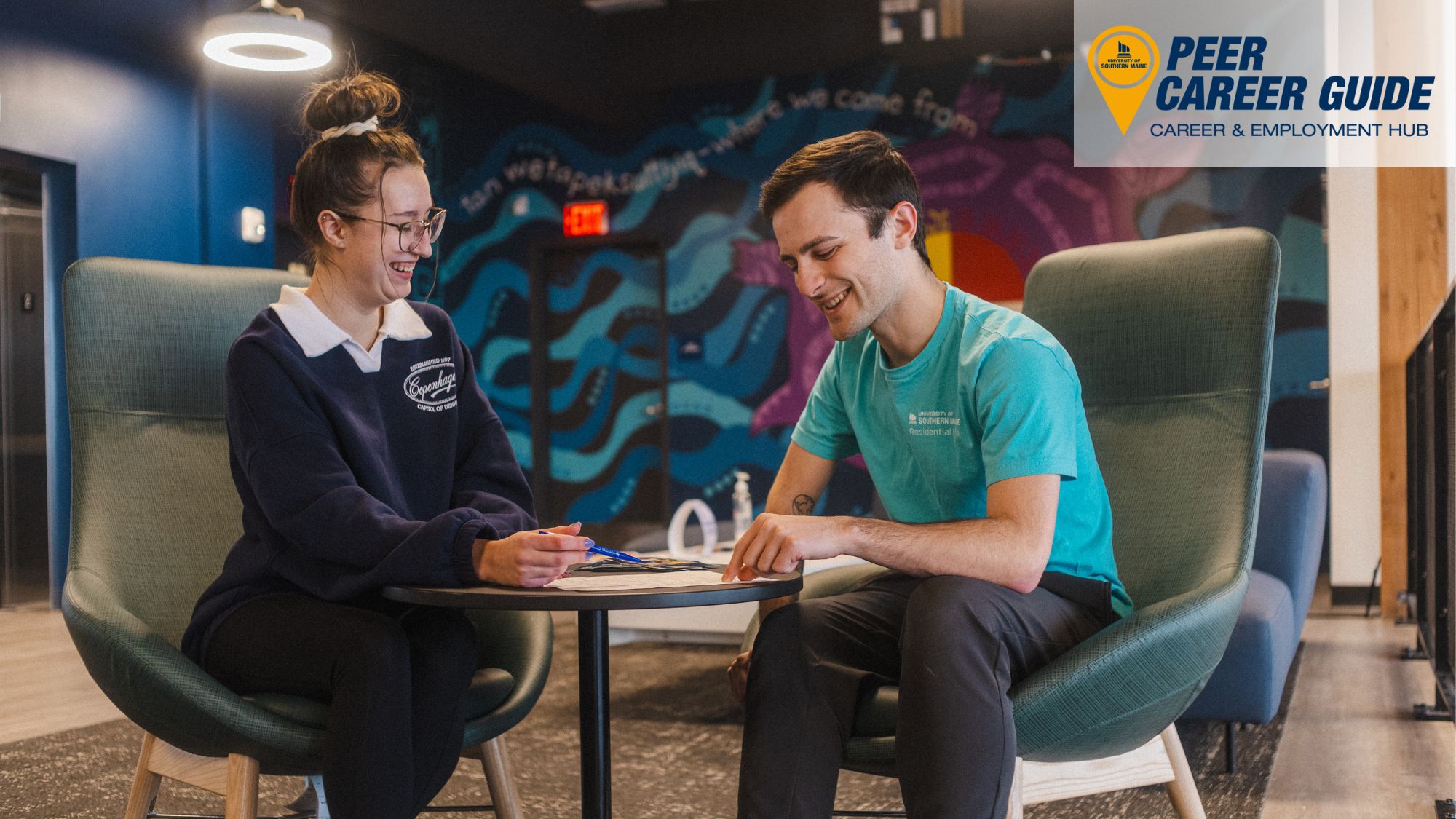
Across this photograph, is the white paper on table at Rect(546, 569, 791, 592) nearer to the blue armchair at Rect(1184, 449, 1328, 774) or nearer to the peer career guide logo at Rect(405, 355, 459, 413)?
the peer career guide logo at Rect(405, 355, 459, 413)

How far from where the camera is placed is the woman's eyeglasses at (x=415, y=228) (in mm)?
1730

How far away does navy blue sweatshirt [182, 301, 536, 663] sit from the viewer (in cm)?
147

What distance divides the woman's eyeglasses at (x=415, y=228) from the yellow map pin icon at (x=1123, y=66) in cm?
396

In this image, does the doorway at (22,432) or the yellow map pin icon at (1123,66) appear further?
the doorway at (22,432)

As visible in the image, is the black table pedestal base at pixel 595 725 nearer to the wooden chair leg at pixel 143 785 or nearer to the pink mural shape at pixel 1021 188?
the wooden chair leg at pixel 143 785

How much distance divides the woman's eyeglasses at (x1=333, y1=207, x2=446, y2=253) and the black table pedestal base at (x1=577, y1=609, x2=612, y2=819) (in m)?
0.64

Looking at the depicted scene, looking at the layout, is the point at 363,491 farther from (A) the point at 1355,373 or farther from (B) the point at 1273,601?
(A) the point at 1355,373

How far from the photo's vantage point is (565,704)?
3.33 metres

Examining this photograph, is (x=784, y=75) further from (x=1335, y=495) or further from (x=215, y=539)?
(x=215, y=539)

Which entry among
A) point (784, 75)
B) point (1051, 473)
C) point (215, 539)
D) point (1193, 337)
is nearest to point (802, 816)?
point (1051, 473)

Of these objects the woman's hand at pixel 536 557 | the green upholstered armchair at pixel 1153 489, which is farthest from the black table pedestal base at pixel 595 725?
the green upholstered armchair at pixel 1153 489

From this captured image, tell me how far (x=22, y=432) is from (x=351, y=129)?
4.37 meters

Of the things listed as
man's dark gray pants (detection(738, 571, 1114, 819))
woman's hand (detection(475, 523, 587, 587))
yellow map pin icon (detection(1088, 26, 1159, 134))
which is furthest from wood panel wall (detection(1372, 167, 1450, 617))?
woman's hand (detection(475, 523, 587, 587))

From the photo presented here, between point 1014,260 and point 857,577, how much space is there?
4.70 metres
